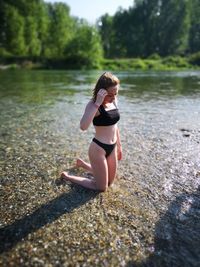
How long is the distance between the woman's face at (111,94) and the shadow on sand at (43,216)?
1861 millimetres

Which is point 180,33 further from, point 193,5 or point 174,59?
point 174,59

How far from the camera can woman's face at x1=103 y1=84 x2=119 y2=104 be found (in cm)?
657

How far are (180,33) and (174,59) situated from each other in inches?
1347

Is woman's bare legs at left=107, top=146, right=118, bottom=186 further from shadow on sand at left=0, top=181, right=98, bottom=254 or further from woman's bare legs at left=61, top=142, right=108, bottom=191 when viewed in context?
shadow on sand at left=0, top=181, right=98, bottom=254

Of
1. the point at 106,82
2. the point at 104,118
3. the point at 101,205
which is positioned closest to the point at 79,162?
the point at 104,118

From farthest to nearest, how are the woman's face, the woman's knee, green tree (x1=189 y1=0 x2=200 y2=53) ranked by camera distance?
green tree (x1=189 y1=0 x2=200 y2=53)
the woman's knee
the woman's face

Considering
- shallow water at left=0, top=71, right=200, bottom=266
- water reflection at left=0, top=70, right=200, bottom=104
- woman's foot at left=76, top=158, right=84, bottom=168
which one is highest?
woman's foot at left=76, top=158, right=84, bottom=168

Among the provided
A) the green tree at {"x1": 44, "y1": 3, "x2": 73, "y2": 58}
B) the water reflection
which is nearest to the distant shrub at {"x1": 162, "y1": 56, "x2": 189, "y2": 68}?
the green tree at {"x1": 44, "y1": 3, "x2": 73, "y2": 58}

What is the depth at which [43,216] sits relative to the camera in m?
6.07

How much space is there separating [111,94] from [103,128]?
0.70 m

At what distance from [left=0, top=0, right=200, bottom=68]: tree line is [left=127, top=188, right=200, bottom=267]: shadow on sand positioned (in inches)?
3033

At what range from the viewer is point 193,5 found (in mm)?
132500

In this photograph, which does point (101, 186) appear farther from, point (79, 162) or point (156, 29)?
point (156, 29)

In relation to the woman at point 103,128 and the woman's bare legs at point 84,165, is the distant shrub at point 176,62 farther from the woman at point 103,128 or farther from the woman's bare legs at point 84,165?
the woman at point 103,128
